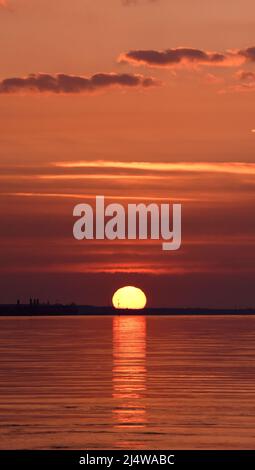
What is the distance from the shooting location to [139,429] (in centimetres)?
4262

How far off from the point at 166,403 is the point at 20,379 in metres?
15.2

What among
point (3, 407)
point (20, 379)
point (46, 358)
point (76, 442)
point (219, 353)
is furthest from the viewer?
point (219, 353)

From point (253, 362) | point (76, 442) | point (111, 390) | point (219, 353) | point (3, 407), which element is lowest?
point (76, 442)

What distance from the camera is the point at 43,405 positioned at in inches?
2000

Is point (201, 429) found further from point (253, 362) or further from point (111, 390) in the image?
point (253, 362)

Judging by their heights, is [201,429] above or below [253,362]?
below

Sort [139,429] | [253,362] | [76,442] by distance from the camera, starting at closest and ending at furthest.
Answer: [76,442] → [139,429] → [253,362]

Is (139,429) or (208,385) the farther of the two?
(208,385)

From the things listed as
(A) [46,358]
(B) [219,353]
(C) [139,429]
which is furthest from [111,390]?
(B) [219,353]

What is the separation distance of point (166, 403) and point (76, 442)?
11.8m

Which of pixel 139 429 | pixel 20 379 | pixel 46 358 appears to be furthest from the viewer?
pixel 46 358

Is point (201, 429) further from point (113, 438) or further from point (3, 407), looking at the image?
point (3, 407)
